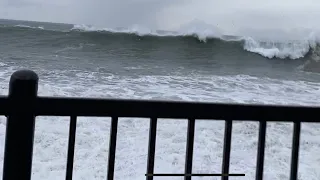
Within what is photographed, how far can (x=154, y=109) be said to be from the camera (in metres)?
1.29

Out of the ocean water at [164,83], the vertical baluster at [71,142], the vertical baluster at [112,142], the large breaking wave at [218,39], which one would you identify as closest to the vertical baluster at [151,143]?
the vertical baluster at [112,142]

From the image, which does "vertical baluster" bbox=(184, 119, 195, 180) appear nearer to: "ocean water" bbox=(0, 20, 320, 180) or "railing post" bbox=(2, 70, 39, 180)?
"railing post" bbox=(2, 70, 39, 180)

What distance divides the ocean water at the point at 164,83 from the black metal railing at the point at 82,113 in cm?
360

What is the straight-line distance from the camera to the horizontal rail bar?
4.08ft

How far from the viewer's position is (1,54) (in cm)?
1686

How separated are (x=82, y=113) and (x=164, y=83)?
35.3 feet

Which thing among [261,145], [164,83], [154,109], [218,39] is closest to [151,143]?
[154,109]

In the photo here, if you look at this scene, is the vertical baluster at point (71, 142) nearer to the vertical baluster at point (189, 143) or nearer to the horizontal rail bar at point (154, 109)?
the horizontal rail bar at point (154, 109)

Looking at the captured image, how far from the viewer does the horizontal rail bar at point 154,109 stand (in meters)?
1.24

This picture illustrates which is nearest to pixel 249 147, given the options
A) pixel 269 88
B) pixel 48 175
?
pixel 48 175

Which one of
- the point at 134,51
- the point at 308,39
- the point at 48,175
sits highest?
the point at 308,39

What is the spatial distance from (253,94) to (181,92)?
71.5 inches

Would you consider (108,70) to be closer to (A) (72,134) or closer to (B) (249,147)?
(B) (249,147)

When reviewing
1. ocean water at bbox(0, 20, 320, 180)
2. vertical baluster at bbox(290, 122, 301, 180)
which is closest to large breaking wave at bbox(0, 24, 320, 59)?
ocean water at bbox(0, 20, 320, 180)
